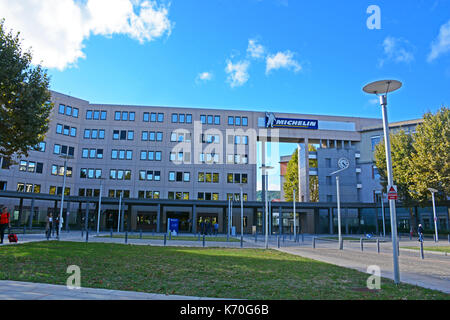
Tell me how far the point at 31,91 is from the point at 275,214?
47.0 metres

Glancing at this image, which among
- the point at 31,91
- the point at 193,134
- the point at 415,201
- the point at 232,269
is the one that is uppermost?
the point at 193,134

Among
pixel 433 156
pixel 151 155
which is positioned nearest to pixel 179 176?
pixel 151 155

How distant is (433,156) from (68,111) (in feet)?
Answer: 181

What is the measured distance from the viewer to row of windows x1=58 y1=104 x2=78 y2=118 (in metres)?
57.3

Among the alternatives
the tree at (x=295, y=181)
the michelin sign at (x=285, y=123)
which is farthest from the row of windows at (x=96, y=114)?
the tree at (x=295, y=181)

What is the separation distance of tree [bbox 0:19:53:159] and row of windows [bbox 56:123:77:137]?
39.8 metres

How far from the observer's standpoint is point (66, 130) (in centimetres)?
5781

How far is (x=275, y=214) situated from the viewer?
59719 mm

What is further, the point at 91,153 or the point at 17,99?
the point at 91,153

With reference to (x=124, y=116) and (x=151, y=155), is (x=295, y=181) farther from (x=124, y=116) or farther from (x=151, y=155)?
(x=124, y=116)

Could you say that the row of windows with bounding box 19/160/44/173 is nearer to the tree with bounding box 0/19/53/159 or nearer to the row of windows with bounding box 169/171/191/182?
the row of windows with bounding box 169/171/191/182
